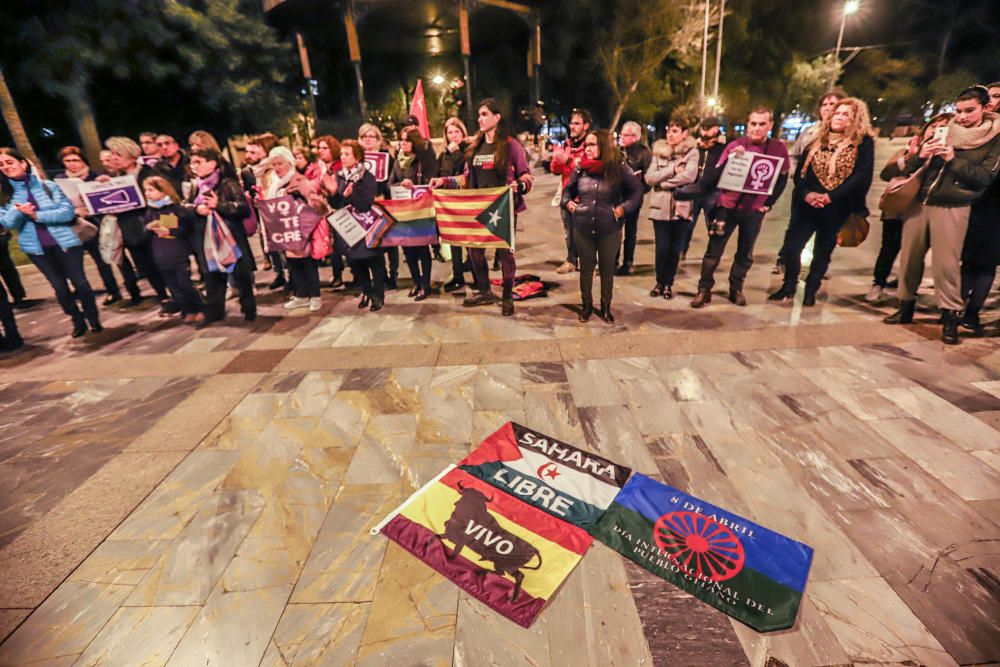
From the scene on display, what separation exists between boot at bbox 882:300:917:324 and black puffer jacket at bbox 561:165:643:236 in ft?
9.85

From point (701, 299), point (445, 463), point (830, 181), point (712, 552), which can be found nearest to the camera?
point (712, 552)

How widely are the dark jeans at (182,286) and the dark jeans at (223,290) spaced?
162 mm

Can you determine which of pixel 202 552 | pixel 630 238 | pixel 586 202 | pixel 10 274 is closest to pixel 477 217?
pixel 586 202

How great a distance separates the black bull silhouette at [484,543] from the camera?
239 cm

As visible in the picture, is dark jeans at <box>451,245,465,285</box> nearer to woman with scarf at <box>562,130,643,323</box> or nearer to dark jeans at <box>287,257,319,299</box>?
dark jeans at <box>287,257,319,299</box>

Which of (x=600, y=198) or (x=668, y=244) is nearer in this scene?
(x=600, y=198)

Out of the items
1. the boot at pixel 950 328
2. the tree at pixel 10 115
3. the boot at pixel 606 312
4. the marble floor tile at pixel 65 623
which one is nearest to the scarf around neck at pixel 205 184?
the marble floor tile at pixel 65 623

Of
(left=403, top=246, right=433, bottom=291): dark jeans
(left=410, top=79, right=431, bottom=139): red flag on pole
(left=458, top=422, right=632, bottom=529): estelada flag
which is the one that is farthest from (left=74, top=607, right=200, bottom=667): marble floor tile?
(left=410, top=79, right=431, bottom=139): red flag on pole

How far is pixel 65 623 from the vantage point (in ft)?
7.45

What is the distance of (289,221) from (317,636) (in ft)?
16.5

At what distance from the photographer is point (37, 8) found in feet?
45.7

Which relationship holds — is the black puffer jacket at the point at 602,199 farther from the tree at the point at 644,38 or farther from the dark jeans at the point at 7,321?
the tree at the point at 644,38

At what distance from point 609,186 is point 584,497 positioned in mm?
3189

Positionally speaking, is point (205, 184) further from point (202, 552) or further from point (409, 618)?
point (409, 618)
